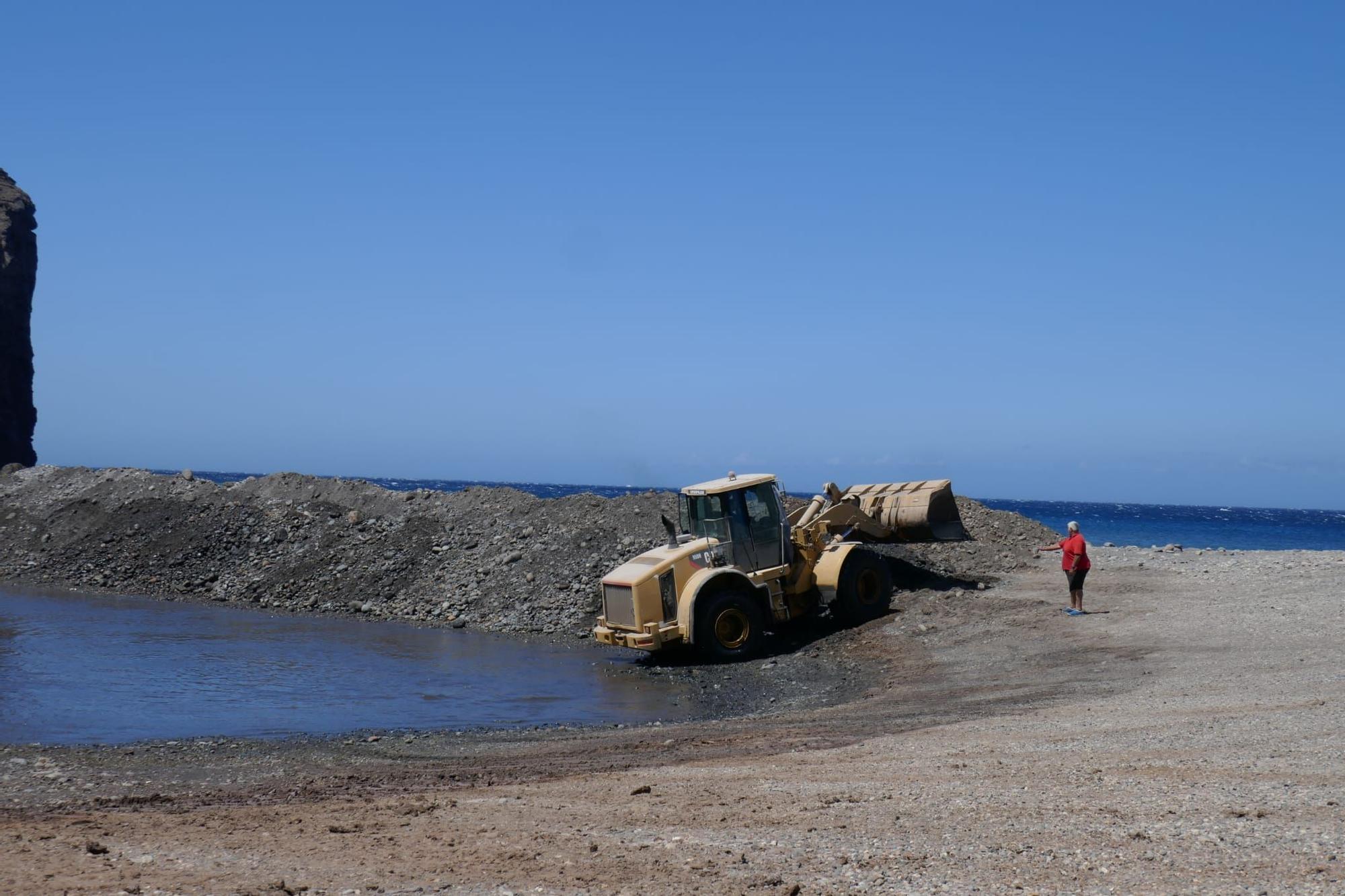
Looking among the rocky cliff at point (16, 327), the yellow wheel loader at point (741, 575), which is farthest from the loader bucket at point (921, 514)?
the rocky cliff at point (16, 327)

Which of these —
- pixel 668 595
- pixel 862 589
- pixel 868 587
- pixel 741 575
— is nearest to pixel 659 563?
pixel 668 595

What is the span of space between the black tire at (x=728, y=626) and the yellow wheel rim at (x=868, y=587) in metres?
2.05

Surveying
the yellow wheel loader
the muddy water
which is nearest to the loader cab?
the yellow wheel loader

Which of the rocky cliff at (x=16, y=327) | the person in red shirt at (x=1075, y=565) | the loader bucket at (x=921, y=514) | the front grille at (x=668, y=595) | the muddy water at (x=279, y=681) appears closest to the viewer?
the muddy water at (x=279, y=681)

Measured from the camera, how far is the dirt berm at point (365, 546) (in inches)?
872

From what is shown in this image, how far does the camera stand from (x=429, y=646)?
19.5 m

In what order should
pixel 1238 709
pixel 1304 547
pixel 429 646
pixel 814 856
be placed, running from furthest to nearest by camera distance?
pixel 1304 547 < pixel 429 646 < pixel 1238 709 < pixel 814 856

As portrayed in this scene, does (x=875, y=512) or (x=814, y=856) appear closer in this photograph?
(x=814, y=856)

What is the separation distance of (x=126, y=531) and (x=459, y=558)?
1137cm

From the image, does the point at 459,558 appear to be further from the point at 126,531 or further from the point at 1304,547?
the point at 1304,547

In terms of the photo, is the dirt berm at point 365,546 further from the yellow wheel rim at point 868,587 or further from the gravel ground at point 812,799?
the gravel ground at point 812,799

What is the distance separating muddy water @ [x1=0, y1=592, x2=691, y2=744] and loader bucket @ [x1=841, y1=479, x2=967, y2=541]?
17.9 ft

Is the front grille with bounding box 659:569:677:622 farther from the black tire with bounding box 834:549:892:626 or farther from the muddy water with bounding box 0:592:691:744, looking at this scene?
the black tire with bounding box 834:549:892:626

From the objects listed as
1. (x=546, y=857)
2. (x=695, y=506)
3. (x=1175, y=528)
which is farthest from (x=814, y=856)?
(x=1175, y=528)
